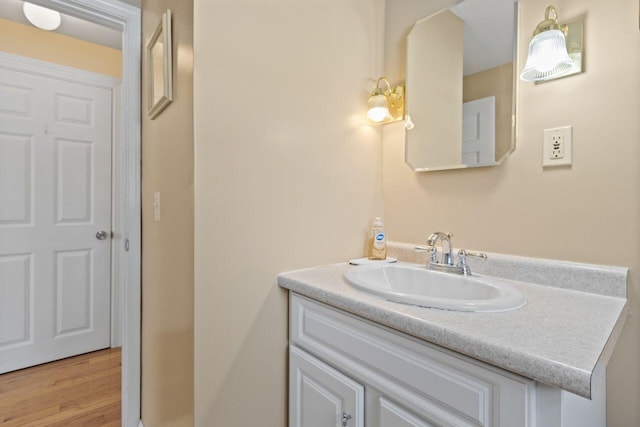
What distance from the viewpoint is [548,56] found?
2.99 feet

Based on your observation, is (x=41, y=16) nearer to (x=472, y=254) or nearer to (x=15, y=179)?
(x=15, y=179)

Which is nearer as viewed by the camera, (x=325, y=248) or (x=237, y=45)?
(x=237, y=45)

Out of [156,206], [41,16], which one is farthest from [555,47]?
[41,16]

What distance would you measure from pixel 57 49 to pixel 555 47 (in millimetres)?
2881

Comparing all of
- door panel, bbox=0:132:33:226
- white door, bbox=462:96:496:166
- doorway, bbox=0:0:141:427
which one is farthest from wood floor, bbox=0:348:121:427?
white door, bbox=462:96:496:166

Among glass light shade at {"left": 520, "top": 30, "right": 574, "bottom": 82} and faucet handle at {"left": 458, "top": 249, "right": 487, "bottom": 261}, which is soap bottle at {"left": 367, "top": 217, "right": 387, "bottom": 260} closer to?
faucet handle at {"left": 458, "top": 249, "right": 487, "bottom": 261}

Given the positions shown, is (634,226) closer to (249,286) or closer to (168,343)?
(249,286)

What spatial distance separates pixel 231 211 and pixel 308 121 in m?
0.44

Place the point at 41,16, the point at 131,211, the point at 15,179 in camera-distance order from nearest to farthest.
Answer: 1. the point at 131,211
2. the point at 41,16
3. the point at 15,179

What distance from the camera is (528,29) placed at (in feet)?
3.31

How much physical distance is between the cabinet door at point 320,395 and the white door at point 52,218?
1.97 m

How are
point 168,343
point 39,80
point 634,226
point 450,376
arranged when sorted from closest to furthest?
1. point 450,376
2. point 634,226
3. point 168,343
4. point 39,80

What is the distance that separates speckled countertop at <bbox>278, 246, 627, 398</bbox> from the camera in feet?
1.69

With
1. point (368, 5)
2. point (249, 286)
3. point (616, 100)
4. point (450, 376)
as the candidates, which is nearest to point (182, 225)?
point (249, 286)
